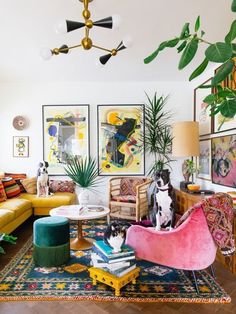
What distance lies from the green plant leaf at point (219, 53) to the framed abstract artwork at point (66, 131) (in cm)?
386

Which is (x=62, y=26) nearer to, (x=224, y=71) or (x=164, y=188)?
(x=224, y=71)

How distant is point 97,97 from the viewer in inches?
178

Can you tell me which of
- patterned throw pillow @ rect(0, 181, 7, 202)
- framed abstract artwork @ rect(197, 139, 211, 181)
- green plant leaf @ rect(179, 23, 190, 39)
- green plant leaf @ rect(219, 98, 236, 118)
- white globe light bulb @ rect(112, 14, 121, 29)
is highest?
white globe light bulb @ rect(112, 14, 121, 29)

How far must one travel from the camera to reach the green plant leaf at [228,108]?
845 mm

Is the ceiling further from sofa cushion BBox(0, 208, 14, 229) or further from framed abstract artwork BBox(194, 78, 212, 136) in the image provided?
sofa cushion BBox(0, 208, 14, 229)

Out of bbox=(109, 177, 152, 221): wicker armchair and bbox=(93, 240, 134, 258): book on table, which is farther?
bbox=(109, 177, 152, 221): wicker armchair

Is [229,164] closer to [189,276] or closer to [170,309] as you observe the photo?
[189,276]

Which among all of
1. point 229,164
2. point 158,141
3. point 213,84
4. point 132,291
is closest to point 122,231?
point 132,291

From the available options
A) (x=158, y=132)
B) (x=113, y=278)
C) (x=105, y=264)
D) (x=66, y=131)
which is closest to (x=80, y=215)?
(x=105, y=264)

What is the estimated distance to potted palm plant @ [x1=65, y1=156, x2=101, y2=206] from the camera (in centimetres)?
419

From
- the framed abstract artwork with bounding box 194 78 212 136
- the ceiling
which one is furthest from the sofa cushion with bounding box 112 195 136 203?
the ceiling

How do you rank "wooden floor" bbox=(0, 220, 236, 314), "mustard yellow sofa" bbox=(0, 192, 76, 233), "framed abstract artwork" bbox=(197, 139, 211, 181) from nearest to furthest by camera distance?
"wooden floor" bbox=(0, 220, 236, 314), "mustard yellow sofa" bbox=(0, 192, 76, 233), "framed abstract artwork" bbox=(197, 139, 211, 181)

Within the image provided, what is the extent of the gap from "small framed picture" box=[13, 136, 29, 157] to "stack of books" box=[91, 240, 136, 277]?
3.07 meters

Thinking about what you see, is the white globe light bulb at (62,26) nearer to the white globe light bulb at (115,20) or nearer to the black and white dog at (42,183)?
the white globe light bulb at (115,20)
